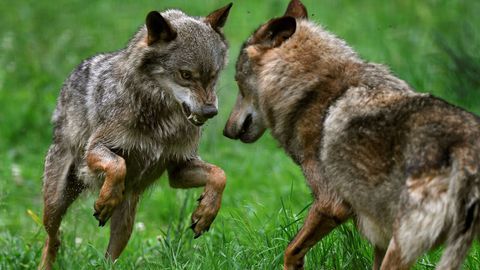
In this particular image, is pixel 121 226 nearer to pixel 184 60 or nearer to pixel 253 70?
pixel 184 60

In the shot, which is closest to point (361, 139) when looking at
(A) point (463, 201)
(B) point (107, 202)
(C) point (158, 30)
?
(A) point (463, 201)

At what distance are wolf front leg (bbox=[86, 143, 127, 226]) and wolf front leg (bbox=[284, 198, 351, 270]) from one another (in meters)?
1.28

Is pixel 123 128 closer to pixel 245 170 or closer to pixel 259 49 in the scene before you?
pixel 259 49

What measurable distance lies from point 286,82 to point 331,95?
1.09ft

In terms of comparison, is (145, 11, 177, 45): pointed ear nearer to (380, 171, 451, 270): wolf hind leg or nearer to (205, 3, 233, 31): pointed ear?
(205, 3, 233, 31): pointed ear

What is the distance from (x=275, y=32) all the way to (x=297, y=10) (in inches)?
17.1

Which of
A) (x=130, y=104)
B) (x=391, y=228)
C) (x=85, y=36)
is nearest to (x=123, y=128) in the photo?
(x=130, y=104)

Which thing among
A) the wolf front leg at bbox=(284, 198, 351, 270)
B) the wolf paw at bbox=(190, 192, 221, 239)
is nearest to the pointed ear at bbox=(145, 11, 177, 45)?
the wolf paw at bbox=(190, 192, 221, 239)

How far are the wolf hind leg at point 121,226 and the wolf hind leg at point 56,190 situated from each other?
1.11ft

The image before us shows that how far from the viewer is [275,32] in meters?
6.38

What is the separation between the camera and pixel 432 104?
5457mm

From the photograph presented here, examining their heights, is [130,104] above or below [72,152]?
above

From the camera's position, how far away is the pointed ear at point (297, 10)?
6.72m

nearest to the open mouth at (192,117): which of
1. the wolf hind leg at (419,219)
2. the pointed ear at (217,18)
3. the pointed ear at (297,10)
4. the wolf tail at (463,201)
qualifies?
the pointed ear at (217,18)
